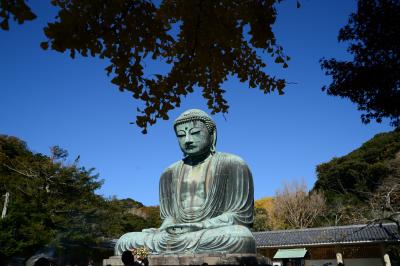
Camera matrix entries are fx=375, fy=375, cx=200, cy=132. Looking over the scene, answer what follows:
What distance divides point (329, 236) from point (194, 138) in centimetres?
1634

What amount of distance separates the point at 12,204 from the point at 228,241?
1480 cm

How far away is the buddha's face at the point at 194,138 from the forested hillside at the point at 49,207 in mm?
11595

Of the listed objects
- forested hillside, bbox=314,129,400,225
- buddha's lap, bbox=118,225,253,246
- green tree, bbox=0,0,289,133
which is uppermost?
forested hillside, bbox=314,129,400,225

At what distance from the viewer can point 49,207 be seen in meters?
19.4

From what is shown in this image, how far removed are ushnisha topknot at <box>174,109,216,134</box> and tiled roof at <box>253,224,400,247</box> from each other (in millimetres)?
12511

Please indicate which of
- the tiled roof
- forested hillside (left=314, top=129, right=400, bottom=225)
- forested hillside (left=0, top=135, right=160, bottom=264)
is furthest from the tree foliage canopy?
forested hillside (left=314, top=129, right=400, bottom=225)

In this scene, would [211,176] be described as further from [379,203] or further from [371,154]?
[371,154]

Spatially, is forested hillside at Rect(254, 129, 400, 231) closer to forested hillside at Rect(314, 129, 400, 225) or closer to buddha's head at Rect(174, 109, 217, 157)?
forested hillside at Rect(314, 129, 400, 225)

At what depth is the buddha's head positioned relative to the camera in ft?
31.3

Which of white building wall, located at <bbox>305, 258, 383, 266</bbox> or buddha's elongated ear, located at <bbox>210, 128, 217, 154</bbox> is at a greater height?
buddha's elongated ear, located at <bbox>210, 128, 217, 154</bbox>

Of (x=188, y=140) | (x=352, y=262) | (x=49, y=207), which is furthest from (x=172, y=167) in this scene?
(x=352, y=262)

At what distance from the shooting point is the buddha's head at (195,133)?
31.3 ft

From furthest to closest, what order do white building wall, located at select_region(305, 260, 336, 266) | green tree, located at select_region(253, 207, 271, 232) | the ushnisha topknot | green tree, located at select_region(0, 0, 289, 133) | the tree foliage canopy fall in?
green tree, located at select_region(253, 207, 271, 232)
white building wall, located at select_region(305, 260, 336, 266)
the ushnisha topknot
the tree foliage canopy
green tree, located at select_region(0, 0, 289, 133)

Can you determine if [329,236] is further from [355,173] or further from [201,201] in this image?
[201,201]
